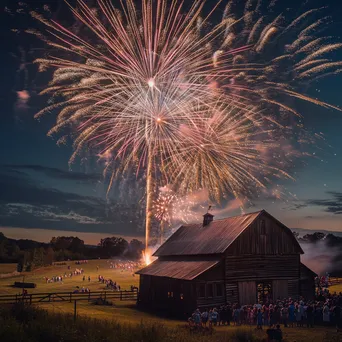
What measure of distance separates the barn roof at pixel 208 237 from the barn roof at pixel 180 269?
1.05 metres

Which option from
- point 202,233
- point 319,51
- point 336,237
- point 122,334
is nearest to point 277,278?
point 202,233

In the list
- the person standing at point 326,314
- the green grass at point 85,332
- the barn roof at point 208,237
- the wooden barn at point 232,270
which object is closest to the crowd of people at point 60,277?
the barn roof at point 208,237

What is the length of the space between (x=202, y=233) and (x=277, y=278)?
8.00 m

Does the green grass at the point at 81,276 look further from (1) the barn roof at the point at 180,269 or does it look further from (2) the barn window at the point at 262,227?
(2) the barn window at the point at 262,227

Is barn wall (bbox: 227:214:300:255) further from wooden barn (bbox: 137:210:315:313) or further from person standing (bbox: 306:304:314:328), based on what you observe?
person standing (bbox: 306:304:314:328)

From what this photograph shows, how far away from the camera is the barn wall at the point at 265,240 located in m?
35.7

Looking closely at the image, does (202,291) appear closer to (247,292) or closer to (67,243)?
(247,292)

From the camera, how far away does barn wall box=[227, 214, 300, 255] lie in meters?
35.7

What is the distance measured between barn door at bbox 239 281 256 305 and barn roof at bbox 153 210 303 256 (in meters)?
3.35

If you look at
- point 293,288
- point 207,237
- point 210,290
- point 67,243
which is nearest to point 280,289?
point 293,288

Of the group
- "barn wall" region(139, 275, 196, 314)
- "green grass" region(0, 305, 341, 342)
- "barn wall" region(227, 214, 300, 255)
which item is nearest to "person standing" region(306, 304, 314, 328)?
"green grass" region(0, 305, 341, 342)

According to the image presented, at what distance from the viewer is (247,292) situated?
35.0 m

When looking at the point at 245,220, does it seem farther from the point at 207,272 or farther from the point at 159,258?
the point at 159,258

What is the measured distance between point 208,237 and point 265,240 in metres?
5.01
